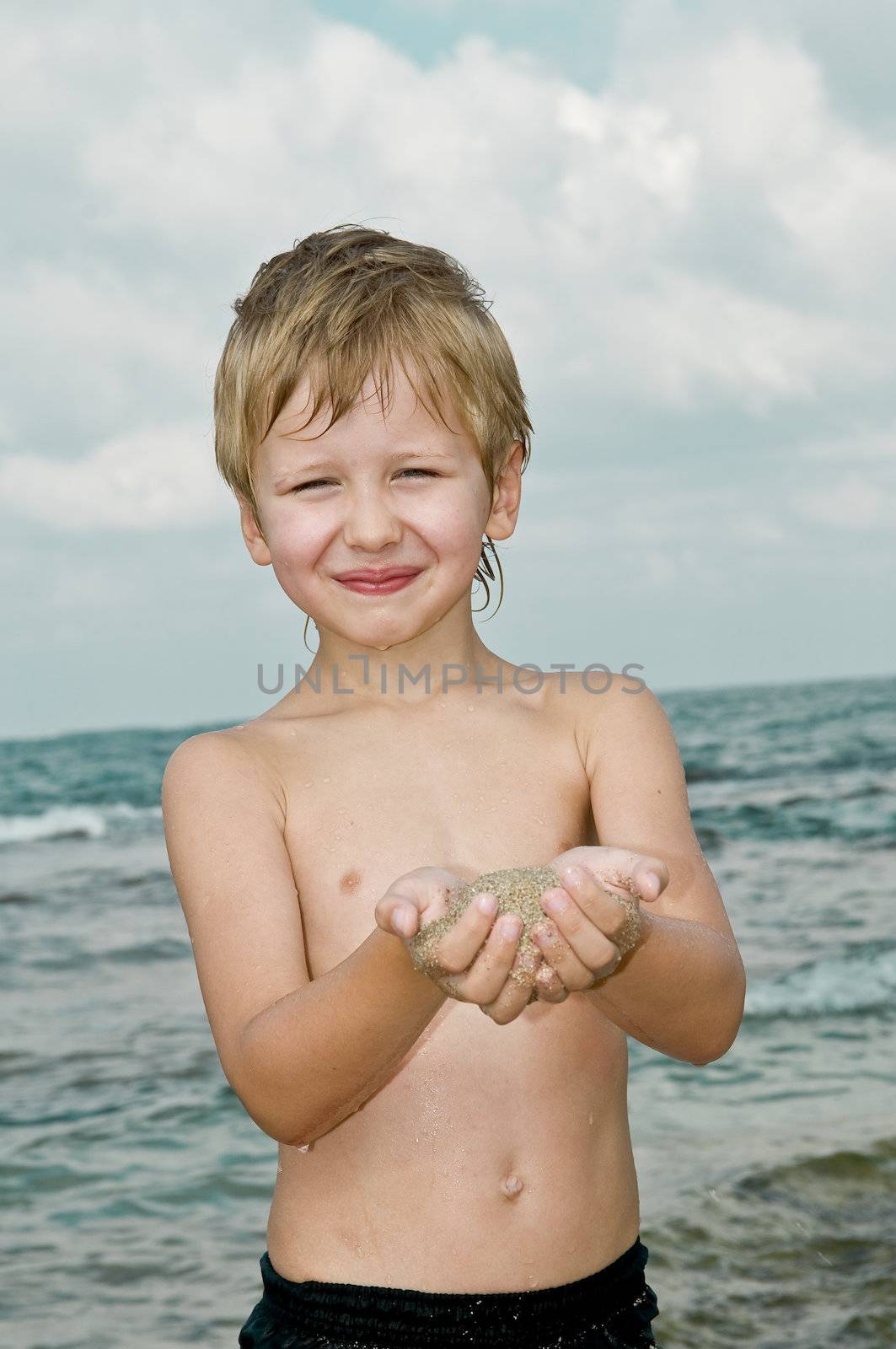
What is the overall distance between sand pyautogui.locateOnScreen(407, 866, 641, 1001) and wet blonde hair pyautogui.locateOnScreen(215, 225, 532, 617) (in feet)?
3.35

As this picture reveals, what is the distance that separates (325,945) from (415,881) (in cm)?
71

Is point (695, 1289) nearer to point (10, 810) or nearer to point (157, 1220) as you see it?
point (157, 1220)

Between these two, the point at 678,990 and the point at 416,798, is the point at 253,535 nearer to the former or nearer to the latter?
the point at 416,798

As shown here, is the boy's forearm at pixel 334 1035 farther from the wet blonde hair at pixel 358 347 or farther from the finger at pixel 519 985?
the wet blonde hair at pixel 358 347

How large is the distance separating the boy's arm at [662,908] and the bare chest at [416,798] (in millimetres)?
77

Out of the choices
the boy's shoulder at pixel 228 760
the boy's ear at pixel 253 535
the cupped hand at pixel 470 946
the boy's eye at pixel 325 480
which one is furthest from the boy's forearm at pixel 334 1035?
the boy's ear at pixel 253 535

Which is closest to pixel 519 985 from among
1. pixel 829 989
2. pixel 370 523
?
pixel 370 523

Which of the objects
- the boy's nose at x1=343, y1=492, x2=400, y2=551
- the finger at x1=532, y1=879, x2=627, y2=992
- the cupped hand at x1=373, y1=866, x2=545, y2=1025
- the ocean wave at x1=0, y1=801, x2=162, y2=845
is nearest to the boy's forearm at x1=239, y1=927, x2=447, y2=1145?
the cupped hand at x1=373, y1=866, x2=545, y2=1025

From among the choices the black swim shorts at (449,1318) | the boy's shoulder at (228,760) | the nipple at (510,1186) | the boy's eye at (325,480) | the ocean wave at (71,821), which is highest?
the boy's eye at (325,480)

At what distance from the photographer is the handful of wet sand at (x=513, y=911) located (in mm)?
1858

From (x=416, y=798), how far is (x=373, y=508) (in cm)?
53

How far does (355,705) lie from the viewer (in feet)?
9.30

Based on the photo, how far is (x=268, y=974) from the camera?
2.33 metres

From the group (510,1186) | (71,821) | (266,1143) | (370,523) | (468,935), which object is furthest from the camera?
(71,821)
